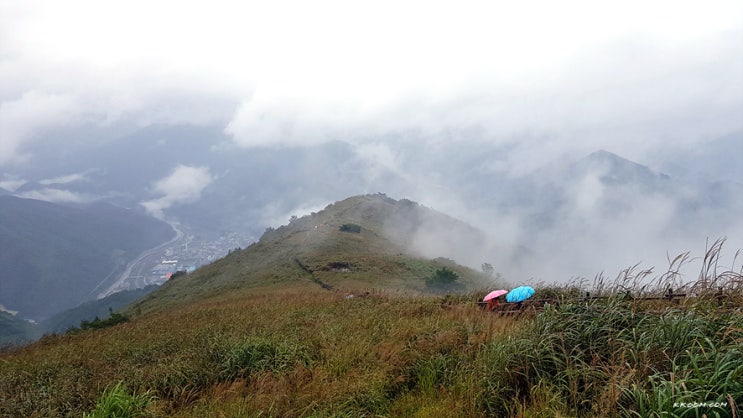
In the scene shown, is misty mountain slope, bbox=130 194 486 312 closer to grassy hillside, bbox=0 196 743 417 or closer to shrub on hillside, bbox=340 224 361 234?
shrub on hillside, bbox=340 224 361 234

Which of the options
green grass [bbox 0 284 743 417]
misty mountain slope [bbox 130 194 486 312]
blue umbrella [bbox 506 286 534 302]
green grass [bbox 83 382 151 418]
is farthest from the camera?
misty mountain slope [bbox 130 194 486 312]

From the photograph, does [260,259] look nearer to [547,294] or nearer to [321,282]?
[321,282]

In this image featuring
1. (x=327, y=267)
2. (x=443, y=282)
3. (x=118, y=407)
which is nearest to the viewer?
(x=118, y=407)

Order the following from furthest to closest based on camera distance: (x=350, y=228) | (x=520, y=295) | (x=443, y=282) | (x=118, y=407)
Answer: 1. (x=350, y=228)
2. (x=443, y=282)
3. (x=520, y=295)
4. (x=118, y=407)

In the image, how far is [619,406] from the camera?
12.9ft

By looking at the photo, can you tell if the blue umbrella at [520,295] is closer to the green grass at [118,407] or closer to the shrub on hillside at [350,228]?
the green grass at [118,407]

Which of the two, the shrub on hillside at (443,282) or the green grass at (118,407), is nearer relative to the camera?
the green grass at (118,407)

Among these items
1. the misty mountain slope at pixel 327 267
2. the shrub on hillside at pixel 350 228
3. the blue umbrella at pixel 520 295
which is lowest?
the blue umbrella at pixel 520 295

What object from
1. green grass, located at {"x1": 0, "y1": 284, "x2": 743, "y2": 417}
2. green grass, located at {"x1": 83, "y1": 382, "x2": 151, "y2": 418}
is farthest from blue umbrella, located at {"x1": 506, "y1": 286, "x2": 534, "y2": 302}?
green grass, located at {"x1": 83, "y1": 382, "x2": 151, "y2": 418}

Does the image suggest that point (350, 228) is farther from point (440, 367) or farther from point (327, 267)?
point (440, 367)

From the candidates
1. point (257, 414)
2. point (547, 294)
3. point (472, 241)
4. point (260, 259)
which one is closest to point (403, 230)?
point (472, 241)

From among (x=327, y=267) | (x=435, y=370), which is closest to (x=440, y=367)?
(x=435, y=370)

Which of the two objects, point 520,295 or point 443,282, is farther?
point 443,282

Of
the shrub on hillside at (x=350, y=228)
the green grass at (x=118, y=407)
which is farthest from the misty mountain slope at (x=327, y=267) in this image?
the green grass at (x=118, y=407)
